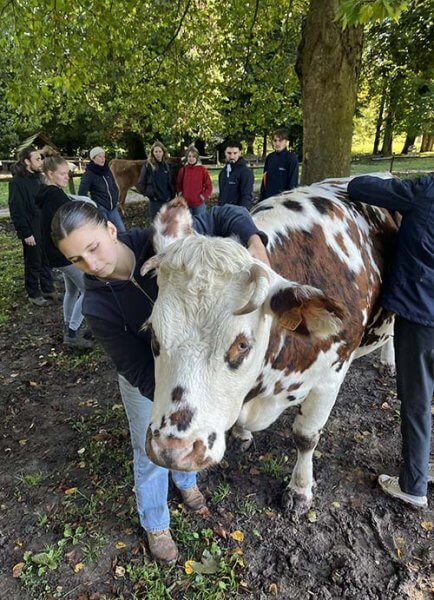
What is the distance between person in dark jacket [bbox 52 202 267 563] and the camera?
1.99 m

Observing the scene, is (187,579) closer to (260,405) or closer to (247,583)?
(247,583)

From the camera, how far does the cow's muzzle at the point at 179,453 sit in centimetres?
168

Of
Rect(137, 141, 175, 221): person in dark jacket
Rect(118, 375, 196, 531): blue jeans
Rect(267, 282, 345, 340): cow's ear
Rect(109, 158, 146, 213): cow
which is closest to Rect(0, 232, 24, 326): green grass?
Rect(137, 141, 175, 221): person in dark jacket

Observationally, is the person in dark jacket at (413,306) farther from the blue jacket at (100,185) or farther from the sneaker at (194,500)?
the blue jacket at (100,185)

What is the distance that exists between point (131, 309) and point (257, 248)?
707mm

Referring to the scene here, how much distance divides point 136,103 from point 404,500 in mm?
10217

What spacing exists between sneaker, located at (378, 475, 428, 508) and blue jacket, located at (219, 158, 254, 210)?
18.1ft

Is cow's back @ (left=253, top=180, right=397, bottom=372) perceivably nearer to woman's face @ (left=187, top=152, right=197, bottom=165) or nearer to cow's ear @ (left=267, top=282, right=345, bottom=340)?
cow's ear @ (left=267, top=282, right=345, bottom=340)

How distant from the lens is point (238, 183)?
24.9 feet

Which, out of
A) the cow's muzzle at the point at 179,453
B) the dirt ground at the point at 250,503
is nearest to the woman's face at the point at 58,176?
the dirt ground at the point at 250,503

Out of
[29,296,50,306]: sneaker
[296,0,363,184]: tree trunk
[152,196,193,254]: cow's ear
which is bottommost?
[29,296,50,306]: sneaker

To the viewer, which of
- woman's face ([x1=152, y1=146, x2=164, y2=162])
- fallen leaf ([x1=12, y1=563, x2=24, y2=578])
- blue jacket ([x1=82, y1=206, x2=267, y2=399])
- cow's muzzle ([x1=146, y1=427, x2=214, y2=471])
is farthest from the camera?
woman's face ([x1=152, y1=146, x2=164, y2=162])

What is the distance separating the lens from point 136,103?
10.5m

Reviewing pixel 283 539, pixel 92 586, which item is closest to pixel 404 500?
pixel 283 539
